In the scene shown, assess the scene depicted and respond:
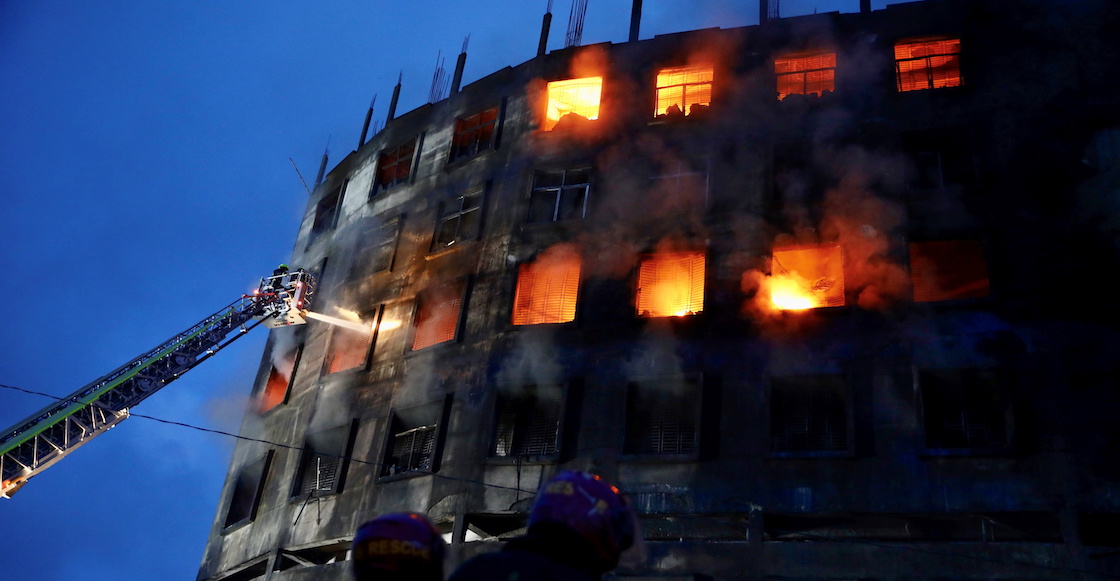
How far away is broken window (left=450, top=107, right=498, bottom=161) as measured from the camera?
2921cm

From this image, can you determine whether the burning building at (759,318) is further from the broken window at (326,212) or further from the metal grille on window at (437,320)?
the broken window at (326,212)

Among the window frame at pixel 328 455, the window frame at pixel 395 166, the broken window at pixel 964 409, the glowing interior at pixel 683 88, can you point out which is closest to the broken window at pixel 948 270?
the broken window at pixel 964 409

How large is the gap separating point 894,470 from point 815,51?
12.0 metres

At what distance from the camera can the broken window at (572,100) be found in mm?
27734

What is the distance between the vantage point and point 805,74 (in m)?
25.4

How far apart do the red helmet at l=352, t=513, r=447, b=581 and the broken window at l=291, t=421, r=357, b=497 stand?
862 inches

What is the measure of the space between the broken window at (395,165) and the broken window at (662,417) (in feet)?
42.9

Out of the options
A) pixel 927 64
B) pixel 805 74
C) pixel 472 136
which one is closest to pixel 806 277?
pixel 805 74

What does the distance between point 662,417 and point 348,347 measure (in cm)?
1077

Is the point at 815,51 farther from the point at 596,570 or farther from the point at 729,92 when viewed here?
the point at 596,570

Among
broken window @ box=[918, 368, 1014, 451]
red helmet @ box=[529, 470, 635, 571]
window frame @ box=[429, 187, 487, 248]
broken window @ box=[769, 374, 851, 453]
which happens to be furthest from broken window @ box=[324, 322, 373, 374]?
red helmet @ box=[529, 470, 635, 571]

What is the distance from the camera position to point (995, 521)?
59.9ft

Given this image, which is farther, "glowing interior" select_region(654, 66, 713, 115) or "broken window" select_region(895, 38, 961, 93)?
"glowing interior" select_region(654, 66, 713, 115)

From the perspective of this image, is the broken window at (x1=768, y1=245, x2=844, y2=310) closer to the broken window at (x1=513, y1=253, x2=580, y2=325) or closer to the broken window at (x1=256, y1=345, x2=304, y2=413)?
the broken window at (x1=513, y1=253, x2=580, y2=325)
